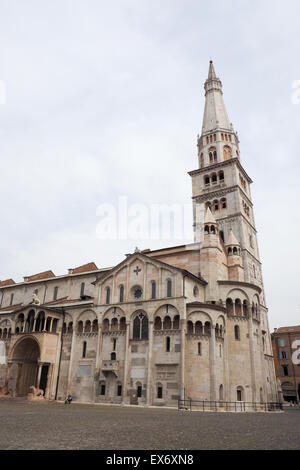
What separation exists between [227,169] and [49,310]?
3287cm

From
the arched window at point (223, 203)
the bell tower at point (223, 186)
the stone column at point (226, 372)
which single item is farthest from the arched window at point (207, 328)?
the arched window at point (223, 203)

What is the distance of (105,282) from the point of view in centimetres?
4075

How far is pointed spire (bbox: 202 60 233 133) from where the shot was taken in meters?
56.9

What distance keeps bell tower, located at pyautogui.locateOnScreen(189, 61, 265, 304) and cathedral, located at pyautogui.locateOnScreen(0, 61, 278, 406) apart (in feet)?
1.03

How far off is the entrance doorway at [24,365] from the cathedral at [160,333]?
0.40 feet

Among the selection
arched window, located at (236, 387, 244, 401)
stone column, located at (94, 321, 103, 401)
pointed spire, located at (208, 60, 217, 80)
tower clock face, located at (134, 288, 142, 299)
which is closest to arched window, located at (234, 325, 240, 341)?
arched window, located at (236, 387, 244, 401)

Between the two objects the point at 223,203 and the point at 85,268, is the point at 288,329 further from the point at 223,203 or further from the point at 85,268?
the point at 85,268

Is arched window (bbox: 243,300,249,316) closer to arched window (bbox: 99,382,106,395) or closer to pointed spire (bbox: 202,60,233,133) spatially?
arched window (bbox: 99,382,106,395)

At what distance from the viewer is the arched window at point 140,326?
117 feet

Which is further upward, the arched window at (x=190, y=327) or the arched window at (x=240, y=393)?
the arched window at (x=190, y=327)

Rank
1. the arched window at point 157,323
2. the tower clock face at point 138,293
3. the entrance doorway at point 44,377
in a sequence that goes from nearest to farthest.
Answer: the arched window at point 157,323 → the tower clock face at point 138,293 → the entrance doorway at point 44,377

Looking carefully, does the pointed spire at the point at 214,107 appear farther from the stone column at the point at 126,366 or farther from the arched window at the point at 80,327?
the arched window at the point at 80,327
